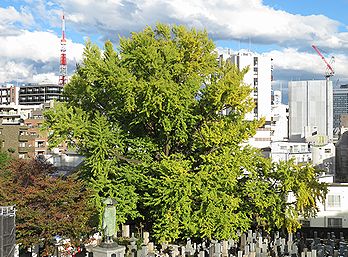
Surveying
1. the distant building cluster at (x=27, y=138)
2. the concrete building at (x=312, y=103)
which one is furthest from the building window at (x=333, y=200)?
the concrete building at (x=312, y=103)

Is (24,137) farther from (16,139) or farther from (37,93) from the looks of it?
(37,93)

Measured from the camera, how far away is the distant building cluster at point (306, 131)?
95.8 ft

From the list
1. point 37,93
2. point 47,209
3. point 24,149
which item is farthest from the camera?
point 37,93

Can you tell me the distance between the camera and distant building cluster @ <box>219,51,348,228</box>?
95.8 ft

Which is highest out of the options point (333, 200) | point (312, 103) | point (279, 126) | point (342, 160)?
point (312, 103)

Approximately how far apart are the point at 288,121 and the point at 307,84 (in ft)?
28.4

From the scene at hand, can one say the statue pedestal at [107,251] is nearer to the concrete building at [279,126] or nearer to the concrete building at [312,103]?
the concrete building at [279,126]

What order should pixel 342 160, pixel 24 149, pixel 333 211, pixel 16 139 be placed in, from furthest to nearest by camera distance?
pixel 24 149, pixel 16 139, pixel 342 160, pixel 333 211

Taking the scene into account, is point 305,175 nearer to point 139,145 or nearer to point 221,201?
point 221,201

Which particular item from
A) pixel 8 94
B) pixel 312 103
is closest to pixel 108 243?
pixel 312 103

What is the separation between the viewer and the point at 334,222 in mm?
28984

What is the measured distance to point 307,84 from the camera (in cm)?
8944

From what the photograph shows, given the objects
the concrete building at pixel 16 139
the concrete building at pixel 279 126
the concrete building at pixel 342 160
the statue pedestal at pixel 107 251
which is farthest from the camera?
the concrete building at pixel 279 126

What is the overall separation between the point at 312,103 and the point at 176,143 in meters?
67.3
